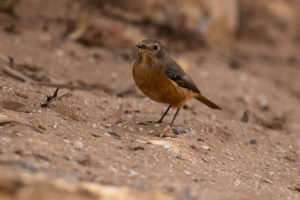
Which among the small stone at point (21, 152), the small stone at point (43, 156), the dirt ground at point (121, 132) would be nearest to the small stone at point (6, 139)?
the dirt ground at point (121, 132)

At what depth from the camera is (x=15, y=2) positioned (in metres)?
8.15

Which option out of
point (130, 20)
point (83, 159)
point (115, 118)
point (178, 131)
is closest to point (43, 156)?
point (83, 159)

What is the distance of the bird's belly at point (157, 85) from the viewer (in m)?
4.84

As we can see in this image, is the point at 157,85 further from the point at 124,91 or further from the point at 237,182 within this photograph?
the point at 124,91

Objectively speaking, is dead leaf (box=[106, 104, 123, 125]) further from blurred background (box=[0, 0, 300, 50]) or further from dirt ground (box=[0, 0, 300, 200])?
blurred background (box=[0, 0, 300, 50])

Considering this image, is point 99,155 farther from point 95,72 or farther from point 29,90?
point 95,72

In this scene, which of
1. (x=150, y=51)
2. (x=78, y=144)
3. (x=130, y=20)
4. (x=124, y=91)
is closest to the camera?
(x=78, y=144)

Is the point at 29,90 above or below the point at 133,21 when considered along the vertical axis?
below

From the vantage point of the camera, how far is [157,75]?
4.88 meters

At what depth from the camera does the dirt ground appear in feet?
9.46

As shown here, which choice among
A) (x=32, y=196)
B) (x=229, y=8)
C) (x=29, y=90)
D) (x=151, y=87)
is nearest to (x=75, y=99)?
(x=29, y=90)

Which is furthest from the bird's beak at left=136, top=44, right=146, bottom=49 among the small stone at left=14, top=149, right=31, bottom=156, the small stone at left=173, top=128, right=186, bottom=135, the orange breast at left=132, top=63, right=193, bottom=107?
the small stone at left=14, top=149, right=31, bottom=156

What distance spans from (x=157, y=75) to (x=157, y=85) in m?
0.12

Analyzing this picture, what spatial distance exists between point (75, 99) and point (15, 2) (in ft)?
13.4
